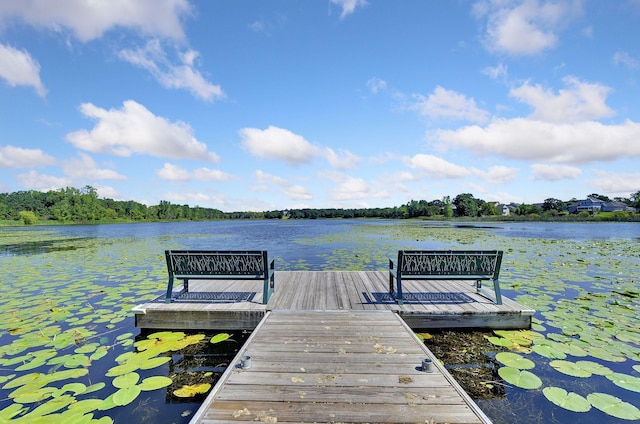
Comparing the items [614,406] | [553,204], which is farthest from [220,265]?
[553,204]

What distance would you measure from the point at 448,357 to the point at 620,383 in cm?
228

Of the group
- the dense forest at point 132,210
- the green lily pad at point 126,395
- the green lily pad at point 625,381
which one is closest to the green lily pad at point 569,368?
the green lily pad at point 625,381

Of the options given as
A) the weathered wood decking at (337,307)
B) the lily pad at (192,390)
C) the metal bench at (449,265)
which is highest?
the metal bench at (449,265)

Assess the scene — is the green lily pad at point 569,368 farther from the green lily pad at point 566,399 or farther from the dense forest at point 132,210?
the dense forest at point 132,210

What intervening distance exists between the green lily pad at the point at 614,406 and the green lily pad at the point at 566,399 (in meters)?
0.11

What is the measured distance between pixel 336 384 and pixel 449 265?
13.1 feet

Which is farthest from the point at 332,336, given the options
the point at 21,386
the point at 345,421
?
the point at 21,386

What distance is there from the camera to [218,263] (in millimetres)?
6309

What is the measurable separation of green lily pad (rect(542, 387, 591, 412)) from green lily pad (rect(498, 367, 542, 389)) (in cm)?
19

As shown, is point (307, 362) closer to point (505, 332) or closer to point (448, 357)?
point (448, 357)

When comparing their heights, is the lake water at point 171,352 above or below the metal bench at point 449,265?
below

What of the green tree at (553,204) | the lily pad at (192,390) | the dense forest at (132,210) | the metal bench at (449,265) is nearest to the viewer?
the lily pad at (192,390)

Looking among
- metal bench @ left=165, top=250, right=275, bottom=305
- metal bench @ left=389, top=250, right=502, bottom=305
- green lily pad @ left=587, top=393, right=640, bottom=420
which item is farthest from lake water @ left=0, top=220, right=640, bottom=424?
metal bench @ left=389, top=250, right=502, bottom=305

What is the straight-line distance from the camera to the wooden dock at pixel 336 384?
9.27ft
